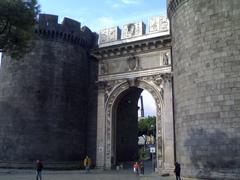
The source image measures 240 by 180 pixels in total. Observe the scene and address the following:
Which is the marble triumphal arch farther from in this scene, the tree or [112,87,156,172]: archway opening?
the tree

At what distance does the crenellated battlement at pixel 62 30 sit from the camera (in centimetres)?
2242

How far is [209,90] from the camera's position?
14352mm

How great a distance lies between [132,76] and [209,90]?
25.4ft

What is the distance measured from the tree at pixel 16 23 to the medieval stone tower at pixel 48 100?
7.39 metres

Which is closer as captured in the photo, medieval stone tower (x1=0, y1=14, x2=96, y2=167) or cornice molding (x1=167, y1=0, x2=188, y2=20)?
cornice molding (x1=167, y1=0, x2=188, y2=20)

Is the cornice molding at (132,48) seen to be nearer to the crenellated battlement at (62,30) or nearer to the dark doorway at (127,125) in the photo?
the crenellated battlement at (62,30)

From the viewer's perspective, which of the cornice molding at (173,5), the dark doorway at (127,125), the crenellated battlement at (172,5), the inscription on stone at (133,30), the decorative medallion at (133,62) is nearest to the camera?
the cornice molding at (173,5)

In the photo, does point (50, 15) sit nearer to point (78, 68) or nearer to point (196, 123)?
point (78, 68)

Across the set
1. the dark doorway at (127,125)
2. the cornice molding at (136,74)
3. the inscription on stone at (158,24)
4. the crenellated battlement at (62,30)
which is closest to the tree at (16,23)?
the crenellated battlement at (62,30)

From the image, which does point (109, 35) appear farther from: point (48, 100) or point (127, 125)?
point (127, 125)

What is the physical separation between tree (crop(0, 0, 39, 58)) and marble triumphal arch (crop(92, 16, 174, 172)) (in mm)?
8541

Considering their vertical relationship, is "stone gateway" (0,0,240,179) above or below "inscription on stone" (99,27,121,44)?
below

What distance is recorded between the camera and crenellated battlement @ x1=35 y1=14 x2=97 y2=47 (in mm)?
22422

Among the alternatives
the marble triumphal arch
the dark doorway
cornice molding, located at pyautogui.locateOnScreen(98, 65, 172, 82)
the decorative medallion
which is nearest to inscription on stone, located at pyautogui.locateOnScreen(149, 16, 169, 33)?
the marble triumphal arch
